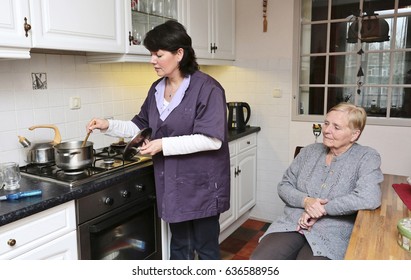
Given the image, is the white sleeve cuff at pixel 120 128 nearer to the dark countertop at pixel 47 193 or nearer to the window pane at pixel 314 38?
the dark countertop at pixel 47 193

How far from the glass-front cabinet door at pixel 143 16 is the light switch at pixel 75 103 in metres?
0.44

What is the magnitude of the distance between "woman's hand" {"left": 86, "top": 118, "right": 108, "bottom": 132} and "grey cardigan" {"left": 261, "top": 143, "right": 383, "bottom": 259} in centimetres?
94

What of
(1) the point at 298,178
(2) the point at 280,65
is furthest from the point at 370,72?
(1) the point at 298,178

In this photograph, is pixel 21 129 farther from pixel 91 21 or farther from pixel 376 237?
pixel 376 237

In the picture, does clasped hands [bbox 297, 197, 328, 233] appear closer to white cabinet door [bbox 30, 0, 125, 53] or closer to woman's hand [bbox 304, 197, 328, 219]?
woman's hand [bbox 304, 197, 328, 219]

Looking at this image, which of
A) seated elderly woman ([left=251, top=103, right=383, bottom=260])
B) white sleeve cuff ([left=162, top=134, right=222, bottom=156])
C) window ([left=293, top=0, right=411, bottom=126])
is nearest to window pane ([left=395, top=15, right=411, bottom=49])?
window ([left=293, top=0, right=411, bottom=126])

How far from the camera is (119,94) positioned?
2.50 metres

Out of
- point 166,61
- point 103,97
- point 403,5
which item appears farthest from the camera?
point 403,5

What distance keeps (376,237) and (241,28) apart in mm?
2404

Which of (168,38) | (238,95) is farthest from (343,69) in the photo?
(168,38)

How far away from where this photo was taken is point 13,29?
150 centimetres

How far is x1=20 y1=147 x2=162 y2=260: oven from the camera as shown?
64.3 inches

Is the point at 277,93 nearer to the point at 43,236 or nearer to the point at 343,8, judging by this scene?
the point at 343,8

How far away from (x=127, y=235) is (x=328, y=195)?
1022 millimetres
